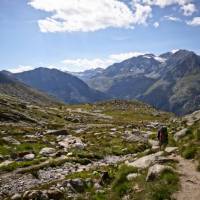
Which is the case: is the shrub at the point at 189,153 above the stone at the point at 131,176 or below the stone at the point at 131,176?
above

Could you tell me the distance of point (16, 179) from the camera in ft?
93.9

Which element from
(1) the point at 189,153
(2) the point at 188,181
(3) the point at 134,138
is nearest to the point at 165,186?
(2) the point at 188,181

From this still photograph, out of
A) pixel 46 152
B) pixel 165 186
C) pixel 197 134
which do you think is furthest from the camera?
pixel 46 152

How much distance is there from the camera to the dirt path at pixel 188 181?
19000mm

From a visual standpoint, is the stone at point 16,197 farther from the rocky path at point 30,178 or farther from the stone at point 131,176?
the stone at point 131,176

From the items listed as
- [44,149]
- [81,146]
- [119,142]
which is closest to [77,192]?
[44,149]

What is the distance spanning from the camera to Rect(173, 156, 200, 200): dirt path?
19.0 meters

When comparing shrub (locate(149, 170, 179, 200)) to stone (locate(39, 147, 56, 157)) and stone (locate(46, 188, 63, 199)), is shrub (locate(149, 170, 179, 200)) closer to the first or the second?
stone (locate(46, 188, 63, 199))

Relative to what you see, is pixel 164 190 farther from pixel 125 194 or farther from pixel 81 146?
pixel 81 146

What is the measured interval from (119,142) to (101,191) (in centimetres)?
3268

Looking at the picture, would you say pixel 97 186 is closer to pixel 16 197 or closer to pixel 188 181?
pixel 16 197

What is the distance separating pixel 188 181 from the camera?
20.9m

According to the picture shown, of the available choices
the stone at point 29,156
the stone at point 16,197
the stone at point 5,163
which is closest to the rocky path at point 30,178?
the stone at point 16,197

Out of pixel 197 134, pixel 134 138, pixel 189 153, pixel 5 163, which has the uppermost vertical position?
pixel 197 134
